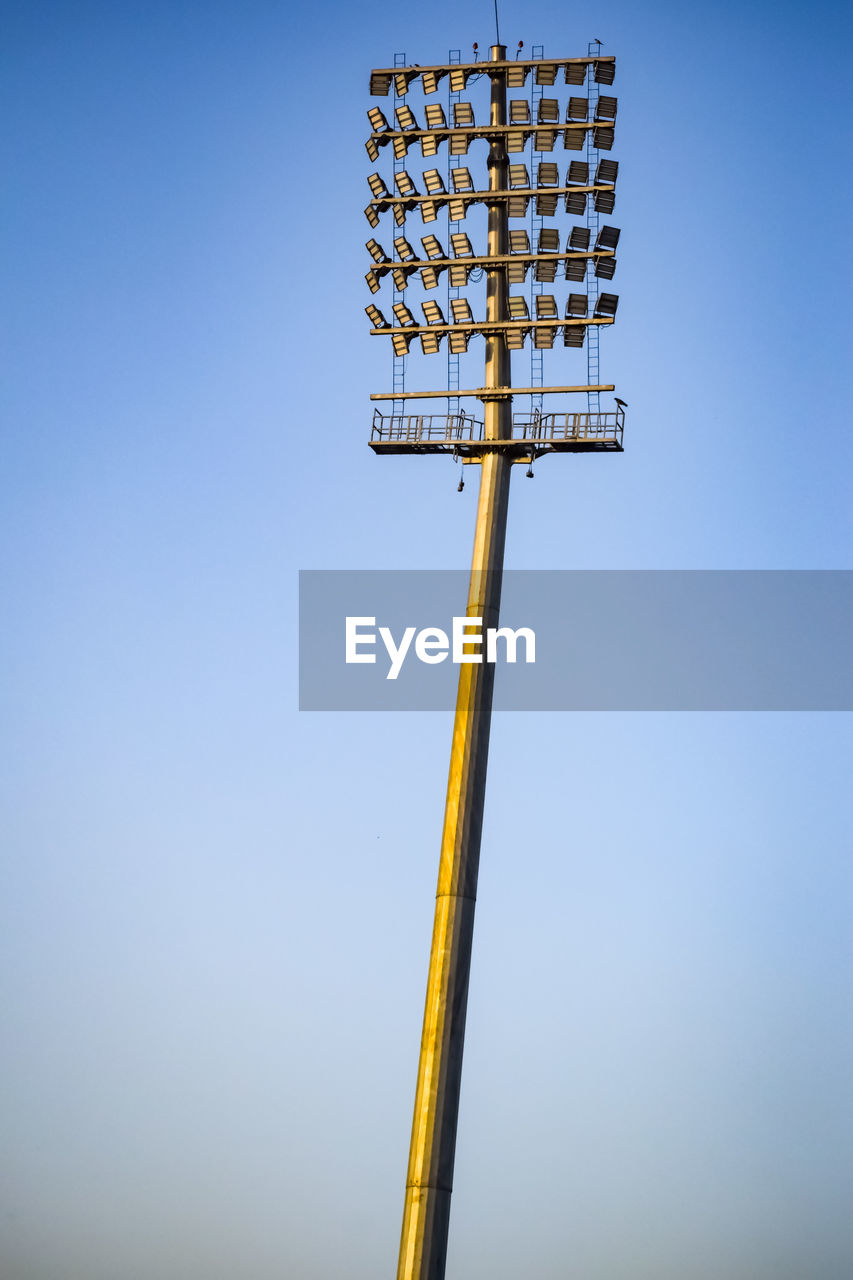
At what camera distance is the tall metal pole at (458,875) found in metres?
30.4

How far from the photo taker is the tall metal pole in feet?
99.9

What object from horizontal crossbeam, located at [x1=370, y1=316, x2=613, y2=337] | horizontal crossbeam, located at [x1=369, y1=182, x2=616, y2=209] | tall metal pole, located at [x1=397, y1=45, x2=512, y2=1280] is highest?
horizontal crossbeam, located at [x1=369, y1=182, x2=616, y2=209]

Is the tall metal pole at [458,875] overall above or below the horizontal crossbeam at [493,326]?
below

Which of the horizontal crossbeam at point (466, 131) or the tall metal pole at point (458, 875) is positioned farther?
the horizontal crossbeam at point (466, 131)

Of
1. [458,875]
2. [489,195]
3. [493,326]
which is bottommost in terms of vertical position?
[458,875]

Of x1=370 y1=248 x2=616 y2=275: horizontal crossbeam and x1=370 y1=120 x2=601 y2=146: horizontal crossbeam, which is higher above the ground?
x1=370 y1=120 x2=601 y2=146: horizontal crossbeam

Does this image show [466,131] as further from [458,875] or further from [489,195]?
[458,875]

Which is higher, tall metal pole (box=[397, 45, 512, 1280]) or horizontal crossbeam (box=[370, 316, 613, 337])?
horizontal crossbeam (box=[370, 316, 613, 337])

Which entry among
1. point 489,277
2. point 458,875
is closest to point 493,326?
point 489,277

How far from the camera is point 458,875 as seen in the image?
3281cm

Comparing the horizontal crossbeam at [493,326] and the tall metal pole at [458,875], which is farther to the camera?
the horizontal crossbeam at [493,326]

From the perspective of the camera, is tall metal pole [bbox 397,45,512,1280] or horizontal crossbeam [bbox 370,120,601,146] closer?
tall metal pole [bbox 397,45,512,1280]

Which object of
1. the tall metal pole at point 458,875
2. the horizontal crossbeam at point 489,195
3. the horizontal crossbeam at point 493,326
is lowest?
the tall metal pole at point 458,875

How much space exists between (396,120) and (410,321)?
16.6 feet
